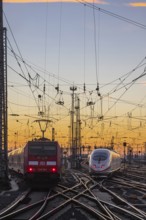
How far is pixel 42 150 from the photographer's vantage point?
31844 mm

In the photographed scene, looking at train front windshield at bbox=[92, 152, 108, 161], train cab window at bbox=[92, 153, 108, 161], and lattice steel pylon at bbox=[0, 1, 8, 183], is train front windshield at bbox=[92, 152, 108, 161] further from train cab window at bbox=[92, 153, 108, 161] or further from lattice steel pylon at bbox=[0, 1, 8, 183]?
lattice steel pylon at bbox=[0, 1, 8, 183]

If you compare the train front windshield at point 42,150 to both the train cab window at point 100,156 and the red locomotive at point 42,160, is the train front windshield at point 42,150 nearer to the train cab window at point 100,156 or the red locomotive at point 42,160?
the red locomotive at point 42,160

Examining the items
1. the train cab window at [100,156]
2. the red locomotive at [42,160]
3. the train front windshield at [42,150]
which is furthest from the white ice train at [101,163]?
the train front windshield at [42,150]

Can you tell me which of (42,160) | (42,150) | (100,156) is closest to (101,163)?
(100,156)

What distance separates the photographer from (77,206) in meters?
20.2

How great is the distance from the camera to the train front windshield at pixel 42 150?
1251 inches

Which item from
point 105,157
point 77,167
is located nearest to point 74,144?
point 77,167

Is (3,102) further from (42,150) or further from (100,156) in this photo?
(100,156)

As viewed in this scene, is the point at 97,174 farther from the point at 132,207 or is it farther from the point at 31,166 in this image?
the point at 132,207

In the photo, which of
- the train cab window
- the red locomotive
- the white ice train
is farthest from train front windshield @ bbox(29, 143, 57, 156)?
the train cab window

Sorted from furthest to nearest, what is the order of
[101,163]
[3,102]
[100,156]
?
[100,156], [101,163], [3,102]

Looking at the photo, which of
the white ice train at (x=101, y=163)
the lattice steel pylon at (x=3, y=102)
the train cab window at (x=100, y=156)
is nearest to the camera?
the lattice steel pylon at (x=3, y=102)

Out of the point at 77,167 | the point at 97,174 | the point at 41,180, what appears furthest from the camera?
the point at 77,167

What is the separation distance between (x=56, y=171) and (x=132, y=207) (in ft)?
40.4
